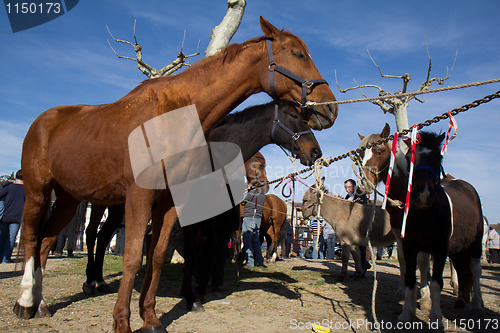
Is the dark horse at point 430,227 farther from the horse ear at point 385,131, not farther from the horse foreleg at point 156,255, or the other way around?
the horse foreleg at point 156,255

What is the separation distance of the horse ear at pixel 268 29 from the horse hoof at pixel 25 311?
360 cm

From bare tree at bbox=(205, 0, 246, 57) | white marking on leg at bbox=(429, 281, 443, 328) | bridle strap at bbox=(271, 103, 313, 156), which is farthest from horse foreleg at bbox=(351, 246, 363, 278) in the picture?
bare tree at bbox=(205, 0, 246, 57)

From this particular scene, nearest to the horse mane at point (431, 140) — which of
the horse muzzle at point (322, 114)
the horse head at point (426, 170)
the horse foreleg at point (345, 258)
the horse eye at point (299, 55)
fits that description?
the horse head at point (426, 170)

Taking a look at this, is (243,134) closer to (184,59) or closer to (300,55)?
(300,55)

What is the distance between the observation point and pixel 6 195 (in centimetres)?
839

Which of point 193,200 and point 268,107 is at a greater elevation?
point 268,107

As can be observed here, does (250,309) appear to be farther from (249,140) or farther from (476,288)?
(476,288)

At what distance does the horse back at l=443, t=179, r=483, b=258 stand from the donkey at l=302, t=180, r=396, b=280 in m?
2.21

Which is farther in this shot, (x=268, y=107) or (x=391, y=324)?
(x=268, y=107)

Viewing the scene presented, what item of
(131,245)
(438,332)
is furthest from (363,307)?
(131,245)

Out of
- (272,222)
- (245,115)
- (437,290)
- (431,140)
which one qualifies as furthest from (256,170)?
(272,222)

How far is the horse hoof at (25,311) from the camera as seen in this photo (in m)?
3.44

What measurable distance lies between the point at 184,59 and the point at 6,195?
622 centimetres

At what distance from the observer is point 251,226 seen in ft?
30.8
